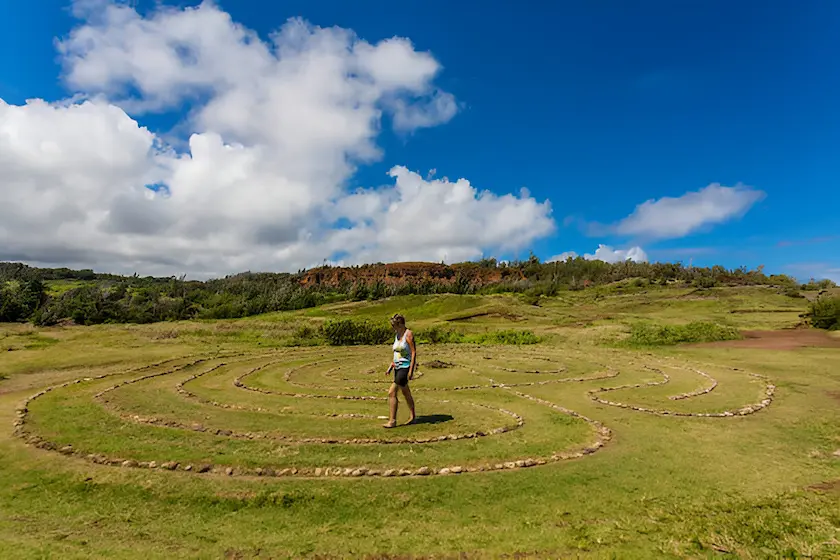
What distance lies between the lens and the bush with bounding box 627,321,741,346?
121 feet

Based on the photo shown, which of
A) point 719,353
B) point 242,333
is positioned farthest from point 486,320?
point 719,353

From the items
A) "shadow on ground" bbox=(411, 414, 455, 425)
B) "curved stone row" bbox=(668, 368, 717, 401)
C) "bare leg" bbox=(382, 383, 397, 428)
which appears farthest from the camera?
"curved stone row" bbox=(668, 368, 717, 401)

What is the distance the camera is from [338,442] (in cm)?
1137

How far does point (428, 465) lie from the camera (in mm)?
9609

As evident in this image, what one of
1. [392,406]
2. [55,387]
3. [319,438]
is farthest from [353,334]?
[319,438]

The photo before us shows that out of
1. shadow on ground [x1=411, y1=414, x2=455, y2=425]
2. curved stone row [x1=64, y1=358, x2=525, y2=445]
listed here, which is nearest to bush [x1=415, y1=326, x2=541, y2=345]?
curved stone row [x1=64, y1=358, x2=525, y2=445]

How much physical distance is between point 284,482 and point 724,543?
702cm

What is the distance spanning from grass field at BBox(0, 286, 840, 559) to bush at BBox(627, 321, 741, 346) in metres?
14.5

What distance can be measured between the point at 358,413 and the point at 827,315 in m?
45.6

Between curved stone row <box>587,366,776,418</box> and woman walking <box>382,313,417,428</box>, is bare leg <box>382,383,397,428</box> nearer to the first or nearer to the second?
woman walking <box>382,313,417,428</box>

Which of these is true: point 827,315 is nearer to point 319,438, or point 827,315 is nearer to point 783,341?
point 783,341

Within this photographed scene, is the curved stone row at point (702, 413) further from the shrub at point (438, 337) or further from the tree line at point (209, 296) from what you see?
the tree line at point (209, 296)

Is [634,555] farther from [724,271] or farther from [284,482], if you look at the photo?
[724,271]

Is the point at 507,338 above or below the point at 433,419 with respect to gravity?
above
